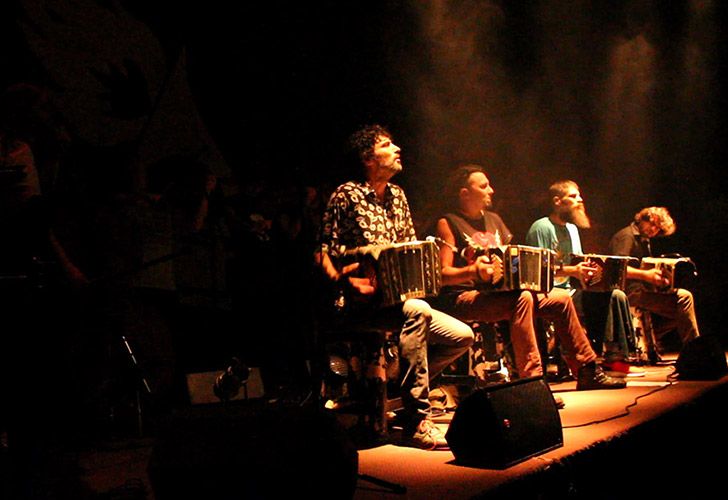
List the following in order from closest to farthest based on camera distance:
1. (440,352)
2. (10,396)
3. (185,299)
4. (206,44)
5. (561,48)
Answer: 1. (10,396)
2. (440,352)
3. (185,299)
4. (206,44)
5. (561,48)

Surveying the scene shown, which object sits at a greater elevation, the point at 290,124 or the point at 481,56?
the point at 481,56

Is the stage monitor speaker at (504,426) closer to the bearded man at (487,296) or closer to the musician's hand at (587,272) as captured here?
the bearded man at (487,296)

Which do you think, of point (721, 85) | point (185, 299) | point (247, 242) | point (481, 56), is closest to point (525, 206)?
point (481, 56)

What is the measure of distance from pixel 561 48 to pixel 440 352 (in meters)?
5.25

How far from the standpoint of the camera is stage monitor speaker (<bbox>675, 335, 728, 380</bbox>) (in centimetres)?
489

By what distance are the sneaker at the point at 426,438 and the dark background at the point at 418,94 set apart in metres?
1.14

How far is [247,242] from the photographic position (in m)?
4.83

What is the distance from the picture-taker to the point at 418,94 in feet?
22.1

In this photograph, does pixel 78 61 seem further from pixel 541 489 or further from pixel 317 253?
pixel 541 489

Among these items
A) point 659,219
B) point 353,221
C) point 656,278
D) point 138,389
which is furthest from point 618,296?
point 138,389

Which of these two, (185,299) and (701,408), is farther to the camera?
(185,299)

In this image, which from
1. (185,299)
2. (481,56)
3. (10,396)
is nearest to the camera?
(10,396)

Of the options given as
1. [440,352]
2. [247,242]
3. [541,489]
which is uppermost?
[247,242]

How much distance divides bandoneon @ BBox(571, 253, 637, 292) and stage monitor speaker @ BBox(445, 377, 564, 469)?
2.63m
